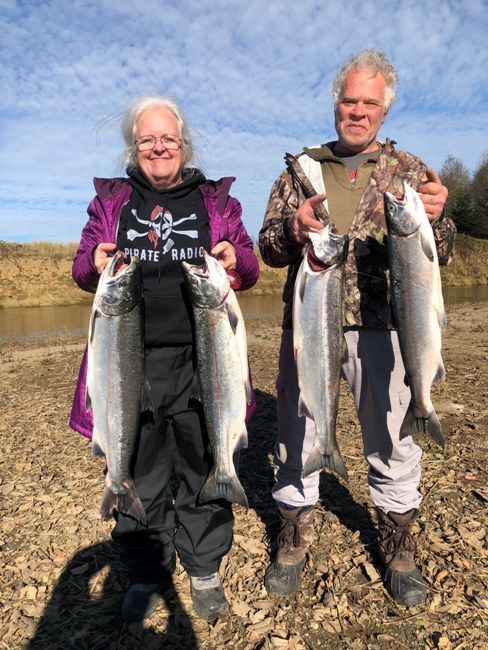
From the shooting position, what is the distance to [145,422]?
3.05 meters

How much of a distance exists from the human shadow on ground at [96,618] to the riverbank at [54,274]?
Result: 26.8 metres

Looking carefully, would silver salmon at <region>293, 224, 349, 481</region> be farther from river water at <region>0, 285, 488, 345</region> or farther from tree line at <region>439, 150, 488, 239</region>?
tree line at <region>439, 150, 488, 239</region>

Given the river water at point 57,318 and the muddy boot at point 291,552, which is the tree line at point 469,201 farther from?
the muddy boot at point 291,552

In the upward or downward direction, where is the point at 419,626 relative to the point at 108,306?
downward

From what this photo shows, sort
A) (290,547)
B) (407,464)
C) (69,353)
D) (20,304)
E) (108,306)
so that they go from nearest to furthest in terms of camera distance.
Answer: (108,306) → (407,464) → (290,547) → (69,353) → (20,304)

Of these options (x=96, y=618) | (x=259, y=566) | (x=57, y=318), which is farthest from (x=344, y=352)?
(x=57, y=318)

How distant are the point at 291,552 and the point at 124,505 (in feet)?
4.33

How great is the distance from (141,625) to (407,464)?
81.8 inches

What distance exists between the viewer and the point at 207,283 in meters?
2.74

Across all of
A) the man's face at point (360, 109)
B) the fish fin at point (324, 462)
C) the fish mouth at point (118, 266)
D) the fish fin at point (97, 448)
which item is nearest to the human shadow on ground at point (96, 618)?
the fish fin at point (97, 448)

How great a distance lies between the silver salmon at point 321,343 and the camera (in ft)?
9.23

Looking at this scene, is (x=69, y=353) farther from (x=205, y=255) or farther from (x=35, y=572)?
(x=205, y=255)

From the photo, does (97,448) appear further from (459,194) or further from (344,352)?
(459,194)

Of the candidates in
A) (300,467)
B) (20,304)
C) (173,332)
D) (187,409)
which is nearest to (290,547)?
(300,467)
